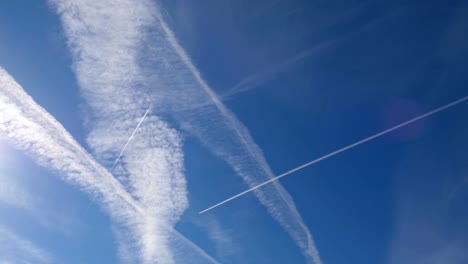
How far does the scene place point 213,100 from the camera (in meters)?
10.5

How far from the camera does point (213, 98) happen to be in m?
10.5

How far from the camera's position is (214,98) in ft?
34.3

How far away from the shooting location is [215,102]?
414 inches

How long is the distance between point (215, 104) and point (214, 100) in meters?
0.17

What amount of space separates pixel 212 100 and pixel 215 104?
0.65 ft

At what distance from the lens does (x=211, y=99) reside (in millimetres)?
10469

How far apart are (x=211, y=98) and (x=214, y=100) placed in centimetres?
14

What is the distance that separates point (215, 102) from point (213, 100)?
11 cm

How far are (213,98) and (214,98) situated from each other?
1.5 inches

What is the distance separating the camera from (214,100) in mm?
10484

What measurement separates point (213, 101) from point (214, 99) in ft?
0.30

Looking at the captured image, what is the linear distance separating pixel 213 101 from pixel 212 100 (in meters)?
0.06

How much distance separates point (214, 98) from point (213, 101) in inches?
5.0
